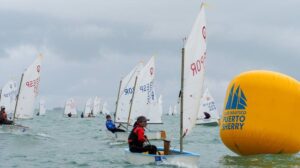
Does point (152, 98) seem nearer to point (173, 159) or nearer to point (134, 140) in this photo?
point (134, 140)

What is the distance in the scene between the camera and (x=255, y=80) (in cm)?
1822

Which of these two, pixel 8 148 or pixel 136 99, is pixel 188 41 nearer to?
pixel 8 148

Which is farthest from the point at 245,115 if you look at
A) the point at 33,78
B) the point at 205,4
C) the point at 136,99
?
the point at 33,78

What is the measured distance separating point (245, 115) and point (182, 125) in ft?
8.31

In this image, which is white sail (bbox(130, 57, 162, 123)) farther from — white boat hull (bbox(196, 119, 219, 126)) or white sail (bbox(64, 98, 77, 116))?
white sail (bbox(64, 98, 77, 116))

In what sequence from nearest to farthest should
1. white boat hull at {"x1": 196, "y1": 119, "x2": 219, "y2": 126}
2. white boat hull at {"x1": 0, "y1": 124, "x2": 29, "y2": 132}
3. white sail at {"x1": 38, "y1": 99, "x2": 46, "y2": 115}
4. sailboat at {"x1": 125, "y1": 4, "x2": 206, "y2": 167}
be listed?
sailboat at {"x1": 125, "y1": 4, "x2": 206, "y2": 167}
white boat hull at {"x1": 0, "y1": 124, "x2": 29, "y2": 132}
white boat hull at {"x1": 196, "y1": 119, "x2": 219, "y2": 126}
white sail at {"x1": 38, "y1": 99, "x2": 46, "y2": 115}

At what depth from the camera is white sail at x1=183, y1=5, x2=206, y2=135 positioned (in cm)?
1658

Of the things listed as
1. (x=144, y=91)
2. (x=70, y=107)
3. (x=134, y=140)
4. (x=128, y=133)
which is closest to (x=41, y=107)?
(x=70, y=107)

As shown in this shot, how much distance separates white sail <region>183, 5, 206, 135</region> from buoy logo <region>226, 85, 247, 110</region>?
184 cm

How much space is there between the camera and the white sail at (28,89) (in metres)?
35.3

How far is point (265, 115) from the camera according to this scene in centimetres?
1758

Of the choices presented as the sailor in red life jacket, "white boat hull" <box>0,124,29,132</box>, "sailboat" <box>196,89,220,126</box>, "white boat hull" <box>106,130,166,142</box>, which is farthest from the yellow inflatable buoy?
Result: "sailboat" <box>196,89,220,126</box>

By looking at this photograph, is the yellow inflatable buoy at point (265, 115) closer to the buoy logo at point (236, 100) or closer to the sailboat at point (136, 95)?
the buoy logo at point (236, 100)

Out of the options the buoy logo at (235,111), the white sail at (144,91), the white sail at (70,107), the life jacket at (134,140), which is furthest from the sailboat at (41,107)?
the life jacket at (134,140)
